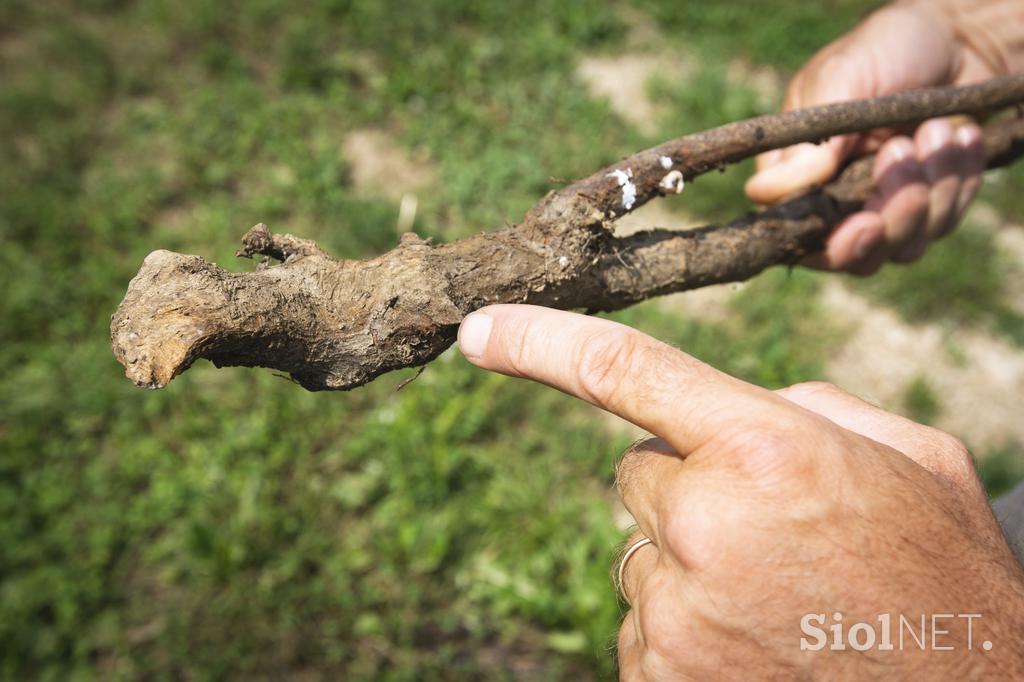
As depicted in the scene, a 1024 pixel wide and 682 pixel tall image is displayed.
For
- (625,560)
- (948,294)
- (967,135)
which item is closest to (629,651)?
Result: (625,560)

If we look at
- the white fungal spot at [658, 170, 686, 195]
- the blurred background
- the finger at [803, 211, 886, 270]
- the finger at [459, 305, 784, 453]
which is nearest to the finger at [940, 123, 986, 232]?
the finger at [803, 211, 886, 270]

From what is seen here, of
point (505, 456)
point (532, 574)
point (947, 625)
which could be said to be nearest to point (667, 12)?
point (505, 456)

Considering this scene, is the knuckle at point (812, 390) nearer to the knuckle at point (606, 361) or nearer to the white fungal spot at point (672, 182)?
the knuckle at point (606, 361)

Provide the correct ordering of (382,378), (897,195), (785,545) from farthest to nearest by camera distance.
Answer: (382,378), (897,195), (785,545)

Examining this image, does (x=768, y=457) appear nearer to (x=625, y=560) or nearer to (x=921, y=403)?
(x=625, y=560)

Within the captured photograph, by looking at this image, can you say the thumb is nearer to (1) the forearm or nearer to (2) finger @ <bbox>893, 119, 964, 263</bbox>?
(2) finger @ <bbox>893, 119, 964, 263</bbox>

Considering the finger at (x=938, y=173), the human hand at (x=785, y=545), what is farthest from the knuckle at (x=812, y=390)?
the finger at (x=938, y=173)
